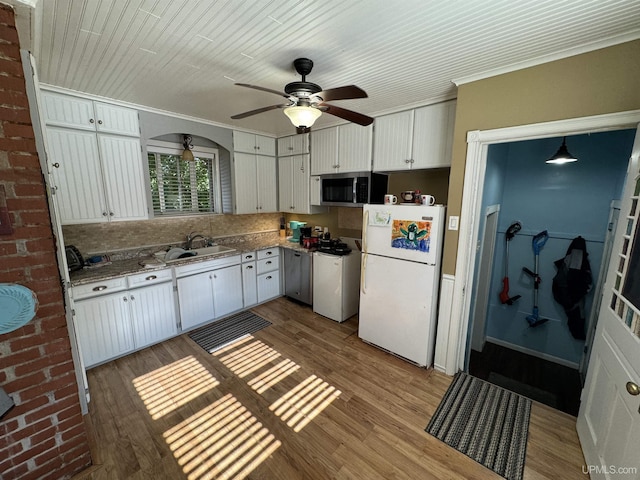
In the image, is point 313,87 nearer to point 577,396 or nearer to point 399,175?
point 399,175

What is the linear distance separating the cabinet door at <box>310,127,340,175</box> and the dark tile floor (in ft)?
9.64

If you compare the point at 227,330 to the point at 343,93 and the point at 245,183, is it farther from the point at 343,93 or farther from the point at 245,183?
the point at 343,93

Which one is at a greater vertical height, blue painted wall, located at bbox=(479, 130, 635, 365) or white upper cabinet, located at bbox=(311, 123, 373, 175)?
white upper cabinet, located at bbox=(311, 123, 373, 175)

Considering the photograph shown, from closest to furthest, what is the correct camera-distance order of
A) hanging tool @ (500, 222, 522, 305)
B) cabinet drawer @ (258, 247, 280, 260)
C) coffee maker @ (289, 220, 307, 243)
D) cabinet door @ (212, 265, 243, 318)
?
hanging tool @ (500, 222, 522, 305) → cabinet door @ (212, 265, 243, 318) → cabinet drawer @ (258, 247, 280, 260) → coffee maker @ (289, 220, 307, 243)

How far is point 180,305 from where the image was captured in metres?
2.98

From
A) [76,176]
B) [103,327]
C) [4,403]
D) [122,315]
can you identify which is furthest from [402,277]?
[76,176]

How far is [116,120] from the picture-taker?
2.63 meters

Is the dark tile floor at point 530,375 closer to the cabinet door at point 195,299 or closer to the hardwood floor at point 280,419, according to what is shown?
the hardwood floor at point 280,419

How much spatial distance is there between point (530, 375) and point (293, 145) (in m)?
4.08

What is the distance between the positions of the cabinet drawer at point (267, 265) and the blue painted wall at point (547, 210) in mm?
2785

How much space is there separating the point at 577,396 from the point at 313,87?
3636 mm

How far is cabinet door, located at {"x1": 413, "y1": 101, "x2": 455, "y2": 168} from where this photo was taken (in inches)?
95.7

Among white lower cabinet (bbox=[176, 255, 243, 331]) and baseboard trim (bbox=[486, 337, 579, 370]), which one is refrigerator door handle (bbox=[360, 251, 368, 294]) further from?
baseboard trim (bbox=[486, 337, 579, 370])

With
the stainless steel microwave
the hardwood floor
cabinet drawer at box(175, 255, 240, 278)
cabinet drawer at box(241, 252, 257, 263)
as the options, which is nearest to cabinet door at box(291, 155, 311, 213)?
the stainless steel microwave
